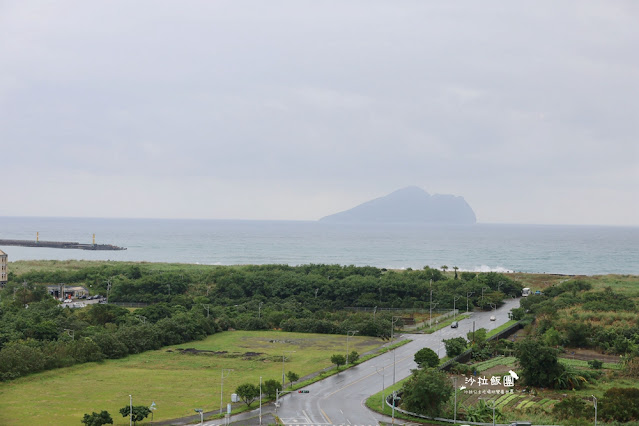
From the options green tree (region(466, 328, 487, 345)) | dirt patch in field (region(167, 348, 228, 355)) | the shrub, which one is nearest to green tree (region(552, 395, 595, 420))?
the shrub

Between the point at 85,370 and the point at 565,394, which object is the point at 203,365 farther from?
the point at 565,394

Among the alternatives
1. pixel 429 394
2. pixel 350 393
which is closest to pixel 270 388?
pixel 350 393

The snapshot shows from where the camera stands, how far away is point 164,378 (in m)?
56.0

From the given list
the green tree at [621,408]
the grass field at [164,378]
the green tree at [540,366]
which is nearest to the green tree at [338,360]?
the grass field at [164,378]

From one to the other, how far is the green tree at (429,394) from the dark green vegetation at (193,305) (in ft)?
104

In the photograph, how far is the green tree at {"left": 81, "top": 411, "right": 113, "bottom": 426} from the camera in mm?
40438

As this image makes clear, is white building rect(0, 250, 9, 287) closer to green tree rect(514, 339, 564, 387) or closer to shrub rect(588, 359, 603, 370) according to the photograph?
green tree rect(514, 339, 564, 387)

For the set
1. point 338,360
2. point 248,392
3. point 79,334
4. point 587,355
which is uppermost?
point 79,334

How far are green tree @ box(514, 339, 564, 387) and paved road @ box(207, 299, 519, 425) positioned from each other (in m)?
10.9

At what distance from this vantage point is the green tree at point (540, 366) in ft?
171

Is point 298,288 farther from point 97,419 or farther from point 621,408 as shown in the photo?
point 621,408

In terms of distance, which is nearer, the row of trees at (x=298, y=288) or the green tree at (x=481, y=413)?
the green tree at (x=481, y=413)

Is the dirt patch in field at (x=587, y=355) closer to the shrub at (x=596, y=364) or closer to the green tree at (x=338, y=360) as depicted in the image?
the shrub at (x=596, y=364)

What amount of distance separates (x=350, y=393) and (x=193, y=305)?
46867 millimetres
